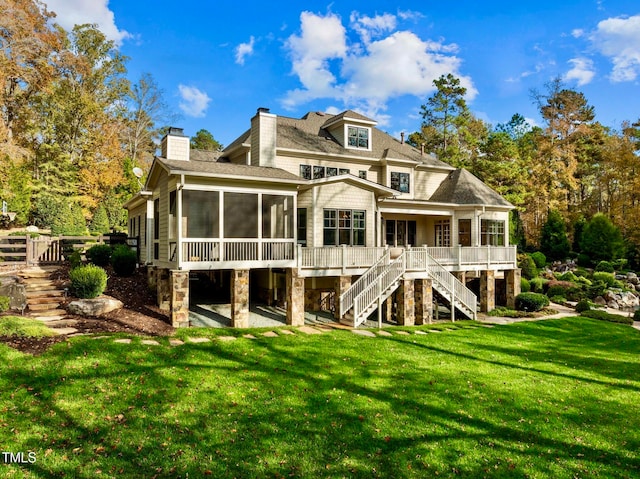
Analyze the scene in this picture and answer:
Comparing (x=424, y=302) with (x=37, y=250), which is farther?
(x=37, y=250)

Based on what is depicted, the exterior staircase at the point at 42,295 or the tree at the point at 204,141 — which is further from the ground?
the tree at the point at 204,141

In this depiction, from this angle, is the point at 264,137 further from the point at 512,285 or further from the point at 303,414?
the point at 512,285

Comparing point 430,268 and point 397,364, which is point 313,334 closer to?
point 397,364

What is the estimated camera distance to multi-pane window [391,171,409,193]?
2223 centimetres

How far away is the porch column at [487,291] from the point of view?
18984 millimetres

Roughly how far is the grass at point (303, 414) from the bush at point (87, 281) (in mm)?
3647

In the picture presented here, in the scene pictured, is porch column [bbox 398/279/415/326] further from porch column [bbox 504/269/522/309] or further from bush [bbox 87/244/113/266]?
bush [bbox 87/244/113/266]

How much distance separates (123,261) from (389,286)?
1155 cm

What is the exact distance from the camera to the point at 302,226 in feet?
54.6

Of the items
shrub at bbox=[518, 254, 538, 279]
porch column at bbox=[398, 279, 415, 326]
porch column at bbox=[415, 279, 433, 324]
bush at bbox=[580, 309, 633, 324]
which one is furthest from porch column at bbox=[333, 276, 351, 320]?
shrub at bbox=[518, 254, 538, 279]

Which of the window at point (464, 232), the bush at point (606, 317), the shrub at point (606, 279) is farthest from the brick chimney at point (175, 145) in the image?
the shrub at point (606, 279)

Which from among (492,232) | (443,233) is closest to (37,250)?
(443,233)

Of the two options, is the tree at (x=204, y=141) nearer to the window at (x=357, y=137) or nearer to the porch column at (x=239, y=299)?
the window at (x=357, y=137)

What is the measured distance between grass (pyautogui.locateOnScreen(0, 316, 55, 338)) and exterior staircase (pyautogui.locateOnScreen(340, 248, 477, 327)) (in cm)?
929
